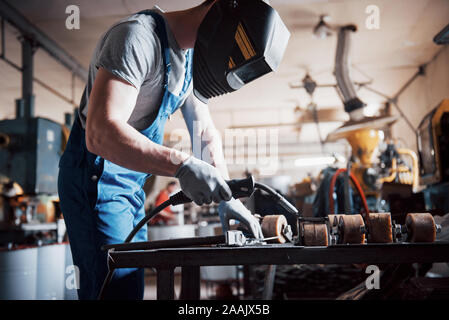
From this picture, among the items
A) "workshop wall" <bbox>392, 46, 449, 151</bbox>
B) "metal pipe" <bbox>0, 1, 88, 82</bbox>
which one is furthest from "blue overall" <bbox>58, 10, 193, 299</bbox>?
"workshop wall" <bbox>392, 46, 449, 151</bbox>

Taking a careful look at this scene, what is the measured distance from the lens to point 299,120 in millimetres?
5926

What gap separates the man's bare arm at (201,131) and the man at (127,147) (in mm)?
52

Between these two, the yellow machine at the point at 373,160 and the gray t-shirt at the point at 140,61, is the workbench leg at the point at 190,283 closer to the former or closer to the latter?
the gray t-shirt at the point at 140,61

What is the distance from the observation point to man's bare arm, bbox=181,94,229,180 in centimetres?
125


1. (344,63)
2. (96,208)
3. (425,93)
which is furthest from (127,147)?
(425,93)

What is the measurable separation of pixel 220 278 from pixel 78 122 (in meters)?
2.53

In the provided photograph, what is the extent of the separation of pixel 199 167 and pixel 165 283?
249mm

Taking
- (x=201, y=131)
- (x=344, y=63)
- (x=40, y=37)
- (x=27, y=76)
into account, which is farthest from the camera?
(x=344, y=63)

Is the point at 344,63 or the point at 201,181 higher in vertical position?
the point at 344,63

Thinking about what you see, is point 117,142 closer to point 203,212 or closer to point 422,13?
point 422,13

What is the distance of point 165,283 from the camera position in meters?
0.67

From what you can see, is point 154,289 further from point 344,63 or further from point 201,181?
point 201,181

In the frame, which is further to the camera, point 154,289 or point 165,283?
point 154,289
